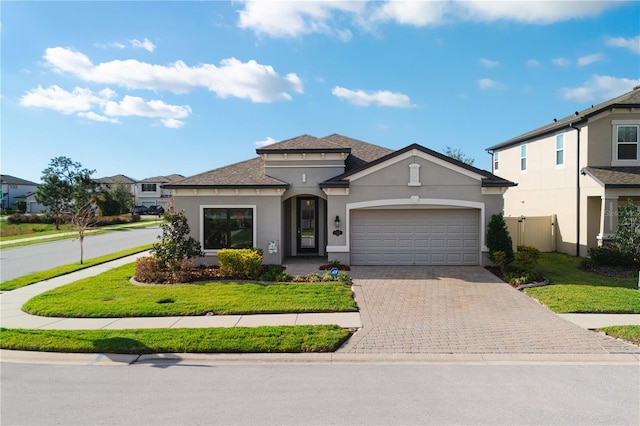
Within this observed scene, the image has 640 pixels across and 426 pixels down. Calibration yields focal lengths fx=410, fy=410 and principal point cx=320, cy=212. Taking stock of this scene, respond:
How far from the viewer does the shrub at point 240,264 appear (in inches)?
533

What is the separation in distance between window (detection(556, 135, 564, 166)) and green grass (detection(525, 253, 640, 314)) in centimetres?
636

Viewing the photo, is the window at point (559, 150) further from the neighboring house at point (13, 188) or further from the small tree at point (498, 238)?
the neighboring house at point (13, 188)

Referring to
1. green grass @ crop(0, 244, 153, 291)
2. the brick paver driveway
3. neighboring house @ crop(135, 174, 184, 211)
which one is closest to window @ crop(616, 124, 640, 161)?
the brick paver driveway

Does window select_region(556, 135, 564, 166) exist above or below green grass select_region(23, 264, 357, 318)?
above

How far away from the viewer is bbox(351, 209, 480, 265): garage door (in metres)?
15.8

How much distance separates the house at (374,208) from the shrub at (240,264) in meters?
2.16

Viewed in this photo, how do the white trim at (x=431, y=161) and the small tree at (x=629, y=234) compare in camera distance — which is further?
the white trim at (x=431, y=161)

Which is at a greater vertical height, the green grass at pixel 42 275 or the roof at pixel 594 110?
the roof at pixel 594 110

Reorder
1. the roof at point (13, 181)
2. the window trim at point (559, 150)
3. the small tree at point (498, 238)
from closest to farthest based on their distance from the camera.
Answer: the small tree at point (498, 238) < the window trim at point (559, 150) < the roof at point (13, 181)

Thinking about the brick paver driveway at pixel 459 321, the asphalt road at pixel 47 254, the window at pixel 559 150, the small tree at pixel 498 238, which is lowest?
the asphalt road at pixel 47 254

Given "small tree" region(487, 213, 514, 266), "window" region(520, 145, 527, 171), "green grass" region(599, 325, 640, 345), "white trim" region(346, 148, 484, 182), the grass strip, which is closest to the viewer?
the grass strip

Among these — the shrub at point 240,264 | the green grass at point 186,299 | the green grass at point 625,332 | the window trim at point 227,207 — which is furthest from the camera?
the window trim at point 227,207

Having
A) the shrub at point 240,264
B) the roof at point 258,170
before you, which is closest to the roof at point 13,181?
the roof at point 258,170

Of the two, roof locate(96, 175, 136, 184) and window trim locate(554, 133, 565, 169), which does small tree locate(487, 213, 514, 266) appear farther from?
roof locate(96, 175, 136, 184)
